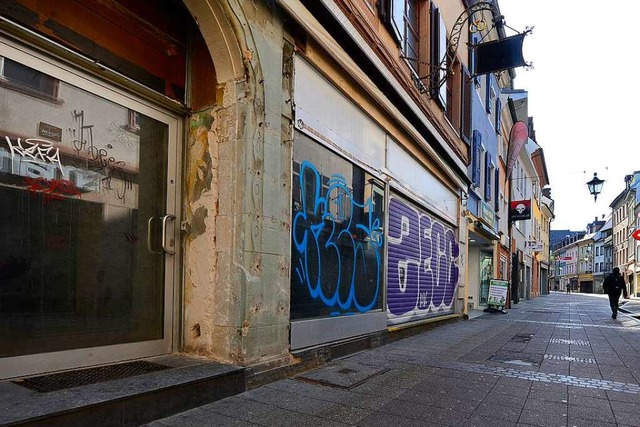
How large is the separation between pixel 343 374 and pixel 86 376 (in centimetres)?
270

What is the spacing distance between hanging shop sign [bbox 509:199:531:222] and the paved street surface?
1552 centimetres

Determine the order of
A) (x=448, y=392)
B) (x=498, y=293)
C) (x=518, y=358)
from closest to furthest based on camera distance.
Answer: (x=448, y=392)
(x=518, y=358)
(x=498, y=293)

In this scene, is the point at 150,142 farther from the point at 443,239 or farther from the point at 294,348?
the point at 443,239

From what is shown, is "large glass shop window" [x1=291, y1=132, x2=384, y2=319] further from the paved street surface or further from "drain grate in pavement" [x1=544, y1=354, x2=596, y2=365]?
"drain grate in pavement" [x1=544, y1=354, x2=596, y2=365]

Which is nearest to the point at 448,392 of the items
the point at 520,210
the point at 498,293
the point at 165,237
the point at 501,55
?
the point at 165,237

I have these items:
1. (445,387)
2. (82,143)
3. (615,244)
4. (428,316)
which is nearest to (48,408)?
(82,143)

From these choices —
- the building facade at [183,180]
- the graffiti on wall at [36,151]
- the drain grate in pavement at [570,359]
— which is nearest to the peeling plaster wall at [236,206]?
the building facade at [183,180]

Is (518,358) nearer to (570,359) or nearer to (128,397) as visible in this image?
(570,359)

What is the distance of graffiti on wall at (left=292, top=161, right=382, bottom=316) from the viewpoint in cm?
550

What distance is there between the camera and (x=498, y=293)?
1642 cm

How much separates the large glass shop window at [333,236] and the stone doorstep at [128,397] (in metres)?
1.47

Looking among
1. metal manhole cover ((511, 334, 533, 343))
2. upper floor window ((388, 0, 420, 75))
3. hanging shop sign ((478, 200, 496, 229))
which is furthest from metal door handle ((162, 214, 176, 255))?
hanging shop sign ((478, 200, 496, 229))

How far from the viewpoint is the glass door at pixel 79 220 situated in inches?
131

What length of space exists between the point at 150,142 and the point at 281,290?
1.99 meters
